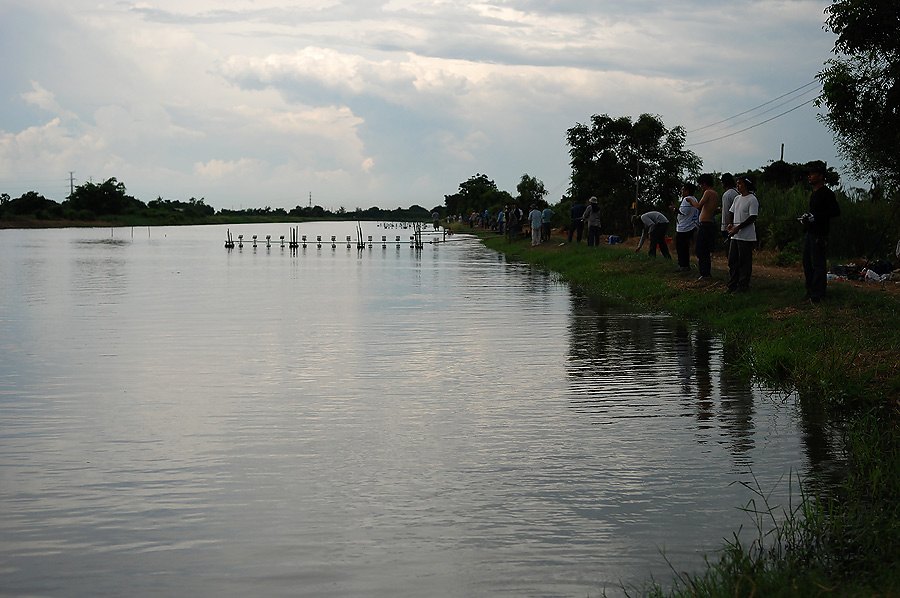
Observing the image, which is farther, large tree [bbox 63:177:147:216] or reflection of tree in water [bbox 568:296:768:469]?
large tree [bbox 63:177:147:216]

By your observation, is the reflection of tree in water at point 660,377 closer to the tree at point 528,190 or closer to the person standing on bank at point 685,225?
the person standing on bank at point 685,225

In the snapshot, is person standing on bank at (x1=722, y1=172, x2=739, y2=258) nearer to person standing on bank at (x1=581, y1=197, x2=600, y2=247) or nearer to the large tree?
person standing on bank at (x1=581, y1=197, x2=600, y2=247)

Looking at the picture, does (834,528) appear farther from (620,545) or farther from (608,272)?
(608,272)

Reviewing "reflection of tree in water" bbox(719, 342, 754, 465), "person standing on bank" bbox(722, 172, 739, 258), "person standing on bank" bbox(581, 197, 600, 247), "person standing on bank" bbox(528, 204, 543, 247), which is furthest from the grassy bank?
"person standing on bank" bbox(528, 204, 543, 247)

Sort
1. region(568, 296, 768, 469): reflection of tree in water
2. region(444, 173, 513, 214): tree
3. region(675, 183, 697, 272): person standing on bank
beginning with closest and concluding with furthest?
region(568, 296, 768, 469): reflection of tree in water → region(675, 183, 697, 272): person standing on bank → region(444, 173, 513, 214): tree

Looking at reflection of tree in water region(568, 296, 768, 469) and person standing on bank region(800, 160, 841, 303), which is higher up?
person standing on bank region(800, 160, 841, 303)

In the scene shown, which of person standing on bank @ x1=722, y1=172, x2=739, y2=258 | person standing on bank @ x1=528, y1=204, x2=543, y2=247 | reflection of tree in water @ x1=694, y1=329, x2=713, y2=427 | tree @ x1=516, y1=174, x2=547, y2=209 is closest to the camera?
reflection of tree in water @ x1=694, y1=329, x2=713, y2=427

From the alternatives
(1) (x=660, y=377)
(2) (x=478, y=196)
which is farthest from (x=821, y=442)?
(2) (x=478, y=196)

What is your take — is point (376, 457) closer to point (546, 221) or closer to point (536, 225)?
point (536, 225)

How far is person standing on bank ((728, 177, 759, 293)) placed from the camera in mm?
15250

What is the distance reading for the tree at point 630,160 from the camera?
1593 inches

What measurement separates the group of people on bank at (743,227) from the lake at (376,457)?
1.50 metres

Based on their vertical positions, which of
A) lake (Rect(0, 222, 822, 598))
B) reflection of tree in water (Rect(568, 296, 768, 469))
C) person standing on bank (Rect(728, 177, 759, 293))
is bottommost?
lake (Rect(0, 222, 822, 598))

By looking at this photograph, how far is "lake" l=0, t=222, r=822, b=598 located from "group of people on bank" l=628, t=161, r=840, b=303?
1505 millimetres
